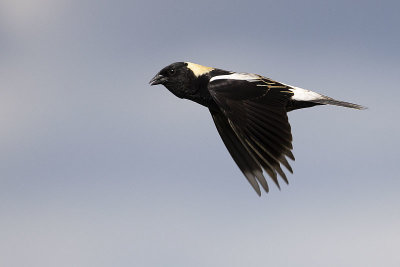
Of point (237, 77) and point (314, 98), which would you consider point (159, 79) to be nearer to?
point (237, 77)

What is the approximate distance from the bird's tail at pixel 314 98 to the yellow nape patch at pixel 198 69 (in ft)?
4.99

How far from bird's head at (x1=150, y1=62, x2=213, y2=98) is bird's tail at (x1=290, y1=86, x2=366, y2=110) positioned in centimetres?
156

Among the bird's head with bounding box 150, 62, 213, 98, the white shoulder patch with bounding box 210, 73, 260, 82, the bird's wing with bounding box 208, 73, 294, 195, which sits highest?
the bird's head with bounding box 150, 62, 213, 98

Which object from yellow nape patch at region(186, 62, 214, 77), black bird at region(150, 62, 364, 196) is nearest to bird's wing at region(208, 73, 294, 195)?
black bird at region(150, 62, 364, 196)

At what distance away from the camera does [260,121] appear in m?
10.4

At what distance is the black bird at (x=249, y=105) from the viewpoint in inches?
400

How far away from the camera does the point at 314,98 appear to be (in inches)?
468

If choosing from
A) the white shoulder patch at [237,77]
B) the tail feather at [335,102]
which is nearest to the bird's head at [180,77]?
the white shoulder patch at [237,77]

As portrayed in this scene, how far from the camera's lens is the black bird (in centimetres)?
1016

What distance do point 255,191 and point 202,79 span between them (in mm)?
2244

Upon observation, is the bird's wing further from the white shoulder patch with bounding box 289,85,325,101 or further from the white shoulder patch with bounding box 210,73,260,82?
the white shoulder patch with bounding box 289,85,325,101

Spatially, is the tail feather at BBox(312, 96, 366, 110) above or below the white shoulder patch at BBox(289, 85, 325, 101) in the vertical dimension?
below

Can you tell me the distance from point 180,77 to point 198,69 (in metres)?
0.34

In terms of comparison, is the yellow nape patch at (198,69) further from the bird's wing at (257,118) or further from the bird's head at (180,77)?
the bird's wing at (257,118)
